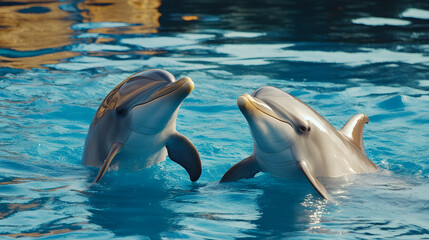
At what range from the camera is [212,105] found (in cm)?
874

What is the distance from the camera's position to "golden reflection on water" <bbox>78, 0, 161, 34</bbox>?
13742 mm

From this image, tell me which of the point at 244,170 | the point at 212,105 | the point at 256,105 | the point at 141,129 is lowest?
the point at 212,105

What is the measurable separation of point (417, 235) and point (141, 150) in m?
2.34

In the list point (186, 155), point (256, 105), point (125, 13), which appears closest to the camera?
point (256, 105)

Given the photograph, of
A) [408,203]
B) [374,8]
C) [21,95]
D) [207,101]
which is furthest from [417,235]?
[374,8]

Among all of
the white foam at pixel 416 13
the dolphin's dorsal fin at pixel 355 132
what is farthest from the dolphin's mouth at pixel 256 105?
the white foam at pixel 416 13

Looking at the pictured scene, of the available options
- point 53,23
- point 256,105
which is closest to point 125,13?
point 53,23

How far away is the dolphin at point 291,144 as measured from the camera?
15.6 feet

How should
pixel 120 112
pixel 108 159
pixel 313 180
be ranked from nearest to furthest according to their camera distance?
1. pixel 313 180
2. pixel 108 159
3. pixel 120 112

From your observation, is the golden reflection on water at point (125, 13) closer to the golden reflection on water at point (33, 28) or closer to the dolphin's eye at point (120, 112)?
the golden reflection on water at point (33, 28)

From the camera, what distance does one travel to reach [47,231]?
425cm

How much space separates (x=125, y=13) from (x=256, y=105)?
37.6 feet

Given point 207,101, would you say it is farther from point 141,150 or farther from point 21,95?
point 141,150

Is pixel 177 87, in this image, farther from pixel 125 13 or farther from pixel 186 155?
pixel 125 13
